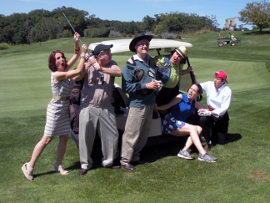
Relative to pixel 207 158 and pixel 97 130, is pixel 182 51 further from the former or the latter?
pixel 97 130

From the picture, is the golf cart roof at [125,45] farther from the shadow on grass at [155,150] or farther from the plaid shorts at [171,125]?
the shadow on grass at [155,150]

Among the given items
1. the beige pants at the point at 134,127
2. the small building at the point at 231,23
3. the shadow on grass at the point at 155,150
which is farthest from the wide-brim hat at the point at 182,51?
the small building at the point at 231,23

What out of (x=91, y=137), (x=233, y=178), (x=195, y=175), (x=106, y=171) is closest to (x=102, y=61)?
(x=91, y=137)

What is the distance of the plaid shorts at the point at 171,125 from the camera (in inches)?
176

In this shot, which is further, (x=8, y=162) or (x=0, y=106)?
(x=0, y=106)

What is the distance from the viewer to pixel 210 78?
12.1m

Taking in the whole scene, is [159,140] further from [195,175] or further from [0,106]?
[0,106]

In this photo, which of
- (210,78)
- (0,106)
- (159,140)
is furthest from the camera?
(210,78)

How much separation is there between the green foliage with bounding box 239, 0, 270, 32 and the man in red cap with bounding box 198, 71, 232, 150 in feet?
129

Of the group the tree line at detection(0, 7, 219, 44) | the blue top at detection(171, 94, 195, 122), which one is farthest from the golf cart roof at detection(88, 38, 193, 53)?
the tree line at detection(0, 7, 219, 44)

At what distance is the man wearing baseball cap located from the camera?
12.4 feet

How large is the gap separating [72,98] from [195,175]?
1.95 metres

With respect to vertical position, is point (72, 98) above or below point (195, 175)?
above

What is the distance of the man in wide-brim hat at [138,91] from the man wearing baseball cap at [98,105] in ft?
0.60
